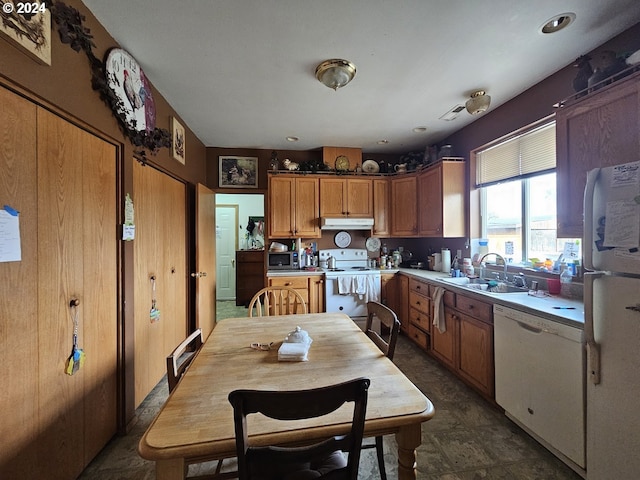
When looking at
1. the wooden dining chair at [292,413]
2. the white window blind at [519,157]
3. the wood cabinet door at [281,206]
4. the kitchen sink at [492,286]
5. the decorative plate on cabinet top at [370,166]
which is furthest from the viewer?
the decorative plate on cabinet top at [370,166]

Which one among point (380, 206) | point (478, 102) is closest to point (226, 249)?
point (380, 206)

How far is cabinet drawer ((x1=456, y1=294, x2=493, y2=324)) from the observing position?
2.00 metres

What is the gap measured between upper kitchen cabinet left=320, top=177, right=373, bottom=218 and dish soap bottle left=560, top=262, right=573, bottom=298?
2174mm

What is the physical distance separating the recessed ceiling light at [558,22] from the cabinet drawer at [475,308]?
5.96ft

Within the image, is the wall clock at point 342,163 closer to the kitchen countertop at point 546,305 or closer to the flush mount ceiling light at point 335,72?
the flush mount ceiling light at point 335,72

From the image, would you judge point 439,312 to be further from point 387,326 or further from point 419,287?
point 387,326

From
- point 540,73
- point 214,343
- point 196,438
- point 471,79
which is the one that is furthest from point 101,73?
point 540,73

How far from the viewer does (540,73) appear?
2.03m

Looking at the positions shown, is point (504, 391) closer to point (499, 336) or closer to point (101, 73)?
point (499, 336)

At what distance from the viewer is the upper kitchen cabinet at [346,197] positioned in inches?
144

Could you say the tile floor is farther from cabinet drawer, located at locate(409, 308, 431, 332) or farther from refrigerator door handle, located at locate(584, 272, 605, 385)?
cabinet drawer, located at locate(409, 308, 431, 332)

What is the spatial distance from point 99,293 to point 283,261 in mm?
2332

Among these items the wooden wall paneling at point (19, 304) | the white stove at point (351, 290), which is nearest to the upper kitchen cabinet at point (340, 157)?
the white stove at point (351, 290)

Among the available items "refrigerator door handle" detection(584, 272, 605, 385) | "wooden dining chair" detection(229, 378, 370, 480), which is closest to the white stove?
"refrigerator door handle" detection(584, 272, 605, 385)
